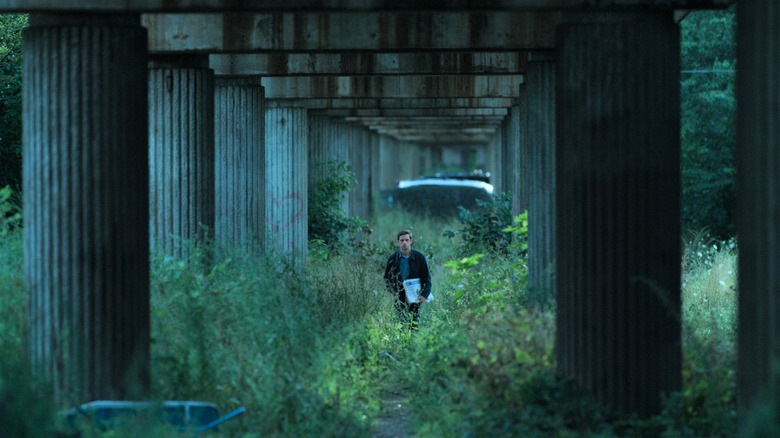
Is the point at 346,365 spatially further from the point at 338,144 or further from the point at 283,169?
the point at 338,144

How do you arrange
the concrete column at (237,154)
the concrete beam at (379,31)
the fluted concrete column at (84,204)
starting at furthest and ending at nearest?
the concrete column at (237,154), the concrete beam at (379,31), the fluted concrete column at (84,204)

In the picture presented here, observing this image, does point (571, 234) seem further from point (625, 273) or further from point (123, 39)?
point (123, 39)

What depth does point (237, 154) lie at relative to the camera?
15906mm

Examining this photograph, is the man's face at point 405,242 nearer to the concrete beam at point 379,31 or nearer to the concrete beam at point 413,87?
the concrete beam at point 379,31

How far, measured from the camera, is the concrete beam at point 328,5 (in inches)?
316

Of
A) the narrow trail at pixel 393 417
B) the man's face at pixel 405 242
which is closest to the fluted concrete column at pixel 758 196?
the narrow trail at pixel 393 417

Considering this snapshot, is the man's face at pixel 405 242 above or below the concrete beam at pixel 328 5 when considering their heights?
below

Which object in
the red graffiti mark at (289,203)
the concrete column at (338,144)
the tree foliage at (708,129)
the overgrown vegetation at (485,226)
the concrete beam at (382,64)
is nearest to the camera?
the concrete beam at (382,64)

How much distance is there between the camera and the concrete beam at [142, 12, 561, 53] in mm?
11078

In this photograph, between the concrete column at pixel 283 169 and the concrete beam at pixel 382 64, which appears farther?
the concrete column at pixel 283 169

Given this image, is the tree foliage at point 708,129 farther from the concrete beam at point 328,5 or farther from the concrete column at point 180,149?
the concrete beam at point 328,5

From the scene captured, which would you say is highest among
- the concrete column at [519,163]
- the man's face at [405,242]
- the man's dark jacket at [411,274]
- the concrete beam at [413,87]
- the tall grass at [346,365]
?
the concrete beam at [413,87]

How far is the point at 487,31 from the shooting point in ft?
36.7

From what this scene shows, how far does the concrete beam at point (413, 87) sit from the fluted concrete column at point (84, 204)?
9650mm
